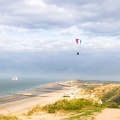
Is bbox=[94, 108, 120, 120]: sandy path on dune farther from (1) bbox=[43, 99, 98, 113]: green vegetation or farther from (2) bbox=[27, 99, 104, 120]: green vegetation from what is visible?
(1) bbox=[43, 99, 98, 113]: green vegetation

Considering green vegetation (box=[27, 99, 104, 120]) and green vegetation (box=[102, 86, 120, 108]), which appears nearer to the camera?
green vegetation (box=[27, 99, 104, 120])

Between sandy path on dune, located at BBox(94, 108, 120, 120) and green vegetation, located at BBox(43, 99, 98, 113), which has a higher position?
green vegetation, located at BBox(43, 99, 98, 113)

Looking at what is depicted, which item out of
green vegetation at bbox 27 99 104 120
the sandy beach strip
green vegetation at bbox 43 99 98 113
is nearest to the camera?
green vegetation at bbox 27 99 104 120

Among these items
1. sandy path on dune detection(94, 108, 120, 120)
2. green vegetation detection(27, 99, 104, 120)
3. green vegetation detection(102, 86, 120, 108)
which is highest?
green vegetation detection(27, 99, 104, 120)

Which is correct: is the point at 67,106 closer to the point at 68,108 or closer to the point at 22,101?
the point at 68,108

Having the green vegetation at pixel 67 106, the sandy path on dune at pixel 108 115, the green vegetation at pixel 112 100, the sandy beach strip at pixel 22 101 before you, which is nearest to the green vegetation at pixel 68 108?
the green vegetation at pixel 67 106

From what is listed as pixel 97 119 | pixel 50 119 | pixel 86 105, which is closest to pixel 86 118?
pixel 97 119

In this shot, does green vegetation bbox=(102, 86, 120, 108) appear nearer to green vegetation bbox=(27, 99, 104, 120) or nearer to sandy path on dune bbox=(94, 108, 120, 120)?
green vegetation bbox=(27, 99, 104, 120)

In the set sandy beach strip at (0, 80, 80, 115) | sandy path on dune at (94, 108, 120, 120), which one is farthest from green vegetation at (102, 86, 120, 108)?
sandy beach strip at (0, 80, 80, 115)

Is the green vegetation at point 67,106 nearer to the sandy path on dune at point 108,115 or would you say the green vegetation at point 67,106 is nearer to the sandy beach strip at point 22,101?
the sandy path on dune at point 108,115

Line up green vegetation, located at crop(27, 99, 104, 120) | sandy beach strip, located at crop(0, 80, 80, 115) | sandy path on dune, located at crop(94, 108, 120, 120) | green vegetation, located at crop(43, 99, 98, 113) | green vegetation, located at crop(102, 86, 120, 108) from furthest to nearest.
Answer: sandy beach strip, located at crop(0, 80, 80, 115)
green vegetation, located at crop(102, 86, 120, 108)
green vegetation, located at crop(43, 99, 98, 113)
green vegetation, located at crop(27, 99, 104, 120)
sandy path on dune, located at crop(94, 108, 120, 120)

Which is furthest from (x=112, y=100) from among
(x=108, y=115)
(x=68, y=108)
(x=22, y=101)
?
(x=108, y=115)
